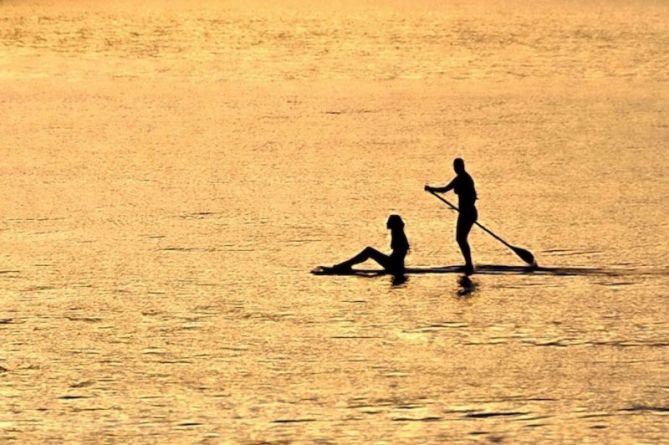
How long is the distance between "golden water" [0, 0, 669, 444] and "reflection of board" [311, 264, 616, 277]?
0.86 feet

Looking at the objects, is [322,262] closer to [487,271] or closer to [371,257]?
[371,257]

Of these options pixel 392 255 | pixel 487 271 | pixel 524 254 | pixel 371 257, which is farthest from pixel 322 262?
pixel 524 254

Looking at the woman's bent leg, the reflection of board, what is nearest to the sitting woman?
the woman's bent leg

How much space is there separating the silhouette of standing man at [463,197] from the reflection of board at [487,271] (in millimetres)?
831

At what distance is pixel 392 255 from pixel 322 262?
216 centimetres

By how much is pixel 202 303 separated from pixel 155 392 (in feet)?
14.6

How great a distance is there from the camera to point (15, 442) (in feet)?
52.3

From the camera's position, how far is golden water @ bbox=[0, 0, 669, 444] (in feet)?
55.7

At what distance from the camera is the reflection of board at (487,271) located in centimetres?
2338

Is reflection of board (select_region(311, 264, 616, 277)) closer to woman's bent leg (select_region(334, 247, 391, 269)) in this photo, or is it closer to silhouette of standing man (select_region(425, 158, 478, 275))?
woman's bent leg (select_region(334, 247, 391, 269))

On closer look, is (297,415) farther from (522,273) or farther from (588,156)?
(588,156)

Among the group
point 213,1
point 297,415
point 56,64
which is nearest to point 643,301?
point 297,415

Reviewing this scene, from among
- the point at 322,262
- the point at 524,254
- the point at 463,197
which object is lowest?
the point at 322,262

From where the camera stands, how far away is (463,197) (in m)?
22.3
